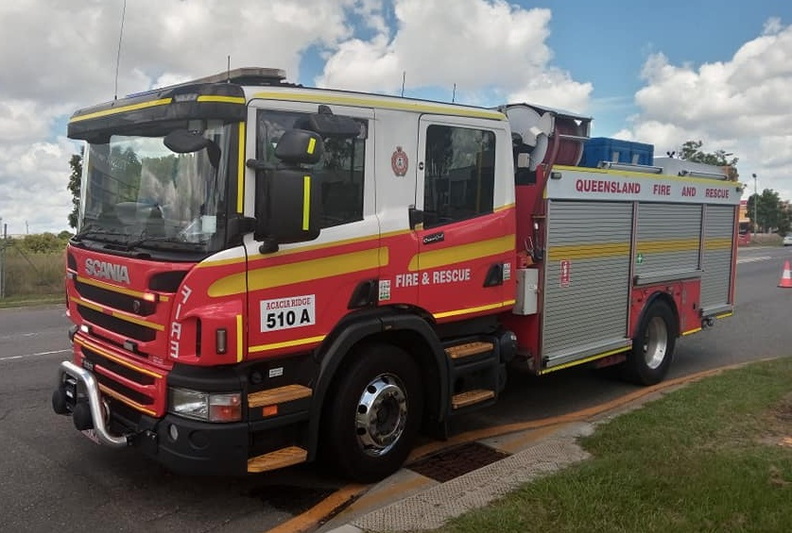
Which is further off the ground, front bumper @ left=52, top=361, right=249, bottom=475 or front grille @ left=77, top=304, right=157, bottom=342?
front grille @ left=77, top=304, right=157, bottom=342

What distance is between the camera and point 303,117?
4141 mm

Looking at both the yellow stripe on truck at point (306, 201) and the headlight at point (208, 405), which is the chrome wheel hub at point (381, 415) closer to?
the headlight at point (208, 405)

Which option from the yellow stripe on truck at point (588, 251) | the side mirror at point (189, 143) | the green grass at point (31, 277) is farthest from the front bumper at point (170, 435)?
the green grass at point (31, 277)

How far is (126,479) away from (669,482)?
3.52 meters

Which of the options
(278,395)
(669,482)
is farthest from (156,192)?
(669,482)

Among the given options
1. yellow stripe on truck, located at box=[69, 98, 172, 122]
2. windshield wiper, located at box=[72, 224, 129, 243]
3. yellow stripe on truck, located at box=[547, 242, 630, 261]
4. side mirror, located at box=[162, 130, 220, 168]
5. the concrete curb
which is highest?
yellow stripe on truck, located at box=[69, 98, 172, 122]

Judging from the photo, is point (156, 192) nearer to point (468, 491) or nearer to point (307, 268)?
Answer: point (307, 268)

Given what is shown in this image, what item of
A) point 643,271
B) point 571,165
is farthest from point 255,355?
point 643,271

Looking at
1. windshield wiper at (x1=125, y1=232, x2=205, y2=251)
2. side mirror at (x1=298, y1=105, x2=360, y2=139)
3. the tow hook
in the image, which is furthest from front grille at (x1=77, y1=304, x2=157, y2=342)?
side mirror at (x1=298, y1=105, x2=360, y2=139)

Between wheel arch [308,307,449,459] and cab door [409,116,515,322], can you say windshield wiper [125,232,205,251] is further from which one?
cab door [409,116,515,322]

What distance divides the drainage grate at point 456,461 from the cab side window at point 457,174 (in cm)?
177

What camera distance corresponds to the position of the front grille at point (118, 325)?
3.98m

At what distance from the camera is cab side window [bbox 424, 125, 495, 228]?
193 inches

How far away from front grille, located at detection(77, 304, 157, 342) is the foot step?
7.07 feet
